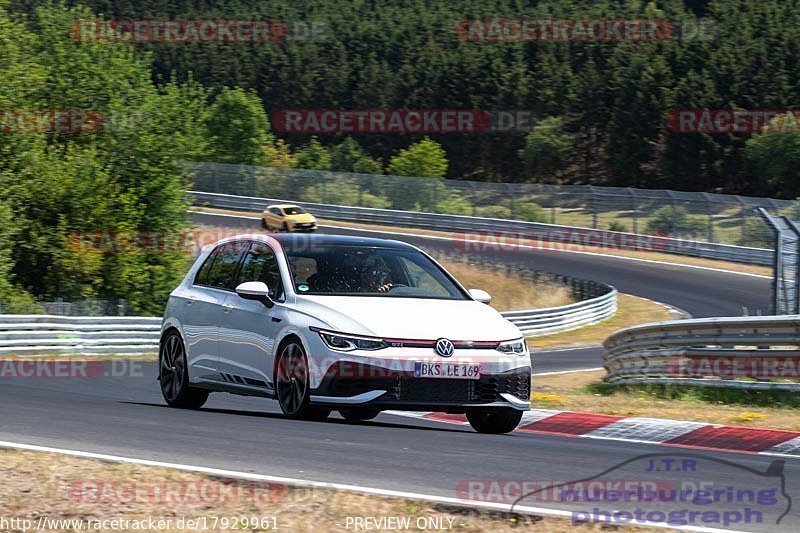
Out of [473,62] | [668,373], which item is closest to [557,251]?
[668,373]

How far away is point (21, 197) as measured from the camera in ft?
122

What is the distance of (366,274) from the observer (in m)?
10.2

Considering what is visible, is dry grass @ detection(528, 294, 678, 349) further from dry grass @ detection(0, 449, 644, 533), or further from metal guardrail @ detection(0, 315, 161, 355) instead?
dry grass @ detection(0, 449, 644, 533)

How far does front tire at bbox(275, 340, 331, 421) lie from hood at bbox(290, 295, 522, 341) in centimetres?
35

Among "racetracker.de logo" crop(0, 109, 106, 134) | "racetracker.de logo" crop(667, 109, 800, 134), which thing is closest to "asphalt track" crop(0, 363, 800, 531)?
"racetracker.de logo" crop(0, 109, 106, 134)

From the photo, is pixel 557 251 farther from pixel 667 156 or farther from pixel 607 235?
pixel 667 156

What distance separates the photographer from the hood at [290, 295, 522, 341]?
9.09 metres

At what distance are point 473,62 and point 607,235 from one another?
189 feet

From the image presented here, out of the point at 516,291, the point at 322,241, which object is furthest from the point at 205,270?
the point at 516,291

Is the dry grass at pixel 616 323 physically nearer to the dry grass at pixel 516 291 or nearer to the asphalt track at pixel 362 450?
the dry grass at pixel 516 291

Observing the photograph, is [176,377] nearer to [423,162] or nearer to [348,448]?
[348,448]

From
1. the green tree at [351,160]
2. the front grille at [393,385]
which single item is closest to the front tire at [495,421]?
the front grille at [393,385]

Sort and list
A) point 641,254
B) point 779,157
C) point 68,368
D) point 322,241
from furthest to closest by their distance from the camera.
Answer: point 779,157
point 641,254
point 68,368
point 322,241

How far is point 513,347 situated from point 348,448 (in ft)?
6.46
